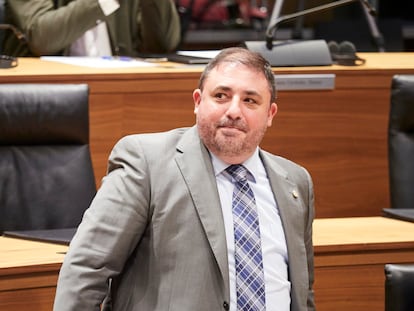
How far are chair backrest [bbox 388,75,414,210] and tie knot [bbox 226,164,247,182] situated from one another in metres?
1.31

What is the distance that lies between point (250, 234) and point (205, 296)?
0.63ft

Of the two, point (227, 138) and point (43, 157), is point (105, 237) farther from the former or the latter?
point (43, 157)

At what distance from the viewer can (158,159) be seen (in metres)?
2.35

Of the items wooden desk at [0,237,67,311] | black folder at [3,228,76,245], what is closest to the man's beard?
wooden desk at [0,237,67,311]

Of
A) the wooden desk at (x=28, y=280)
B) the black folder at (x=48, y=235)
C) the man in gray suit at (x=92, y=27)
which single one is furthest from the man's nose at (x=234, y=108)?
the man in gray suit at (x=92, y=27)

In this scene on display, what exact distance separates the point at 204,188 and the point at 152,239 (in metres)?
0.17

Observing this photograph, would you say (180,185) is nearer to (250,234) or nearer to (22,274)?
(250,234)

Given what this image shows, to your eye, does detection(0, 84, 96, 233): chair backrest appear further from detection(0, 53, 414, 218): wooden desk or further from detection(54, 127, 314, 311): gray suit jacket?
detection(54, 127, 314, 311): gray suit jacket

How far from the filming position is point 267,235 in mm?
2402

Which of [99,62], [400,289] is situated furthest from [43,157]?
[400,289]

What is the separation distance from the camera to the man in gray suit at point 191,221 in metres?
2.22

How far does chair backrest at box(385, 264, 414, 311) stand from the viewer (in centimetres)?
219

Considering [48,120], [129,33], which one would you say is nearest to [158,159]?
[48,120]

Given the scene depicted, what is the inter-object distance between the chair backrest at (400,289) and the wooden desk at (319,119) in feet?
5.89
